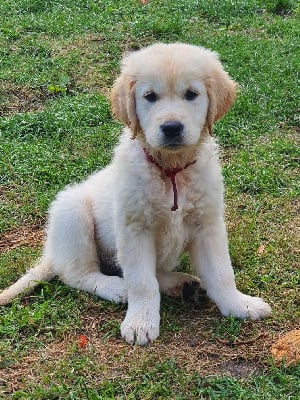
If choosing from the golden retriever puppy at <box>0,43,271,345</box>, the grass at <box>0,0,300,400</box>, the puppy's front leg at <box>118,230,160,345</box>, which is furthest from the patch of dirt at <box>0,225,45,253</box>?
the puppy's front leg at <box>118,230,160,345</box>

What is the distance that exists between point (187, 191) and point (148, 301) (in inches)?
26.3

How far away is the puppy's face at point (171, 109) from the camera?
3.91 metres

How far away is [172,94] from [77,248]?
49.0 inches

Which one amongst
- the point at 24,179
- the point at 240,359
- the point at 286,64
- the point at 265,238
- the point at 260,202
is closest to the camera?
the point at 240,359

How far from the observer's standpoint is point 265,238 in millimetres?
5105

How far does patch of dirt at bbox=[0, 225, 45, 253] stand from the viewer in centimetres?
532

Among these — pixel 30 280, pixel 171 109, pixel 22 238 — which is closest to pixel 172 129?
pixel 171 109

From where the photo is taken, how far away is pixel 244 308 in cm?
416

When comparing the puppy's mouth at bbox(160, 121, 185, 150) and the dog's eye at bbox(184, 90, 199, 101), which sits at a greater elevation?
the dog's eye at bbox(184, 90, 199, 101)

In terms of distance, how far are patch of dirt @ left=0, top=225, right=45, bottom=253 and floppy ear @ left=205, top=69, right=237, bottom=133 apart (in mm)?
1786

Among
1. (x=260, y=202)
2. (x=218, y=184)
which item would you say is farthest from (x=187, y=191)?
(x=260, y=202)

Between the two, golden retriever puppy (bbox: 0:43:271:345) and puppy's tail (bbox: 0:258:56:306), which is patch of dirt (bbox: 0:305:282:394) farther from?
puppy's tail (bbox: 0:258:56:306)

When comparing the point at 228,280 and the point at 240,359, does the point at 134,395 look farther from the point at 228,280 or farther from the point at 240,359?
the point at 228,280

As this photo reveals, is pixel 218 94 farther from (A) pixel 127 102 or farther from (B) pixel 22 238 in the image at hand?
(B) pixel 22 238
